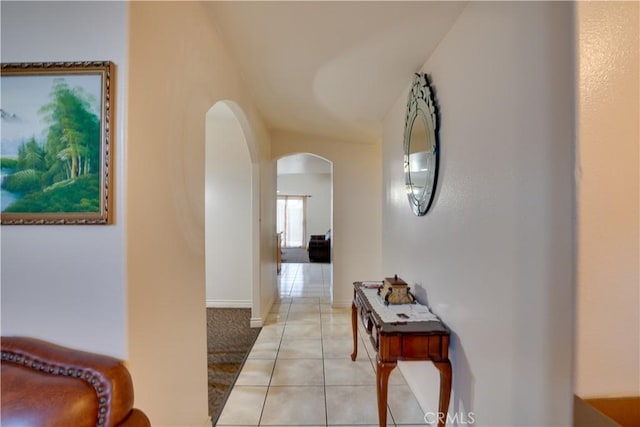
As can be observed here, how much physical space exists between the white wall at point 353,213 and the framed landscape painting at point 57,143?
3323mm

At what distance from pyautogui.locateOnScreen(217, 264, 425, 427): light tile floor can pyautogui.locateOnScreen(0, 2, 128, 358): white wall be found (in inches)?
50.7

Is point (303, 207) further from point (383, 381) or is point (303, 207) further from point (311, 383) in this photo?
point (383, 381)

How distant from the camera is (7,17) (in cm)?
97

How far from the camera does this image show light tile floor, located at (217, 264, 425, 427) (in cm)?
189

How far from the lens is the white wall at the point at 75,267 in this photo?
3.13ft

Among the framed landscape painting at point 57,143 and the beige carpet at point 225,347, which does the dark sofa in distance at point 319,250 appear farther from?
the framed landscape painting at point 57,143

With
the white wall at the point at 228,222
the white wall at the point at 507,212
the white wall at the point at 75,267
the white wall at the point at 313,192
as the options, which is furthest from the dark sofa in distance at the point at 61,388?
the white wall at the point at 313,192

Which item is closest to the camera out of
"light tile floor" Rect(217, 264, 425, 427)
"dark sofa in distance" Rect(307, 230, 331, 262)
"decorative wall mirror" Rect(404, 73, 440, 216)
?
"decorative wall mirror" Rect(404, 73, 440, 216)

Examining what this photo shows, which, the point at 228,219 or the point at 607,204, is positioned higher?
the point at 607,204

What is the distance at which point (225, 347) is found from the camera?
9.52 feet

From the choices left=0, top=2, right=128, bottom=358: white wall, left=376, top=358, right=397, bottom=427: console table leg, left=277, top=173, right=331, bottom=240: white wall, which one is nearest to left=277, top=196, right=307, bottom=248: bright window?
left=277, top=173, right=331, bottom=240: white wall

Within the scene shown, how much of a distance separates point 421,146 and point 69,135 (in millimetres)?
1808

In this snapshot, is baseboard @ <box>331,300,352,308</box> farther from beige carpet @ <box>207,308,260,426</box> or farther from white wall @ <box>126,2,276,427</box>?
white wall @ <box>126,2,276,427</box>

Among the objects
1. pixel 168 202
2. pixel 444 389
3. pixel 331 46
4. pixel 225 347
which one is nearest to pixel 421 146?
pixel 331 46
